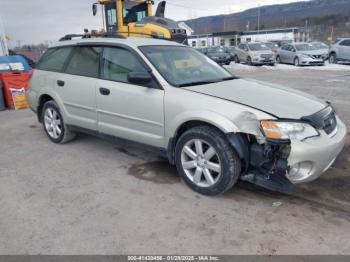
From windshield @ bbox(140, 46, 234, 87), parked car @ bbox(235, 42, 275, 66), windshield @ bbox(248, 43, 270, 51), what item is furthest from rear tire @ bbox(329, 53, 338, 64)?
windshield @ bbox(140, 46, 234, 87)

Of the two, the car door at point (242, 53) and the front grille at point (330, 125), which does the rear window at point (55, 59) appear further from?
the car door at point (242, 53)

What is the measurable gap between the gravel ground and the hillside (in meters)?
77.4

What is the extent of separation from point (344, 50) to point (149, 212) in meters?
20.1

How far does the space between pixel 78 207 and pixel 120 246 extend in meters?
0.85

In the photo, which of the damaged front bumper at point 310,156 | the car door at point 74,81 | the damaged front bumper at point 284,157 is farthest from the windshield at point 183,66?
the damaged front bumper at point 310,156

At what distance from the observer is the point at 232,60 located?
2639 centimetres

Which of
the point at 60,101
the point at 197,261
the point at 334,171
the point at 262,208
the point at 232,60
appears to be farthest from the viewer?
the point at 232,60

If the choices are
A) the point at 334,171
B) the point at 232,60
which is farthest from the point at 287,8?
the point at 334,171

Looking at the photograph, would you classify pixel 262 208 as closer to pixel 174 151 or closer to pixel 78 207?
pixel 174 151

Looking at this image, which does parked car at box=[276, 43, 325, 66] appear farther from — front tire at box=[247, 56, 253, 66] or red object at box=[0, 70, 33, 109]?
red object at box=[0, 70, 33, 109]

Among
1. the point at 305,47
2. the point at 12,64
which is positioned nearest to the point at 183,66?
the point at 12,64

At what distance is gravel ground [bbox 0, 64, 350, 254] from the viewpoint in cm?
273

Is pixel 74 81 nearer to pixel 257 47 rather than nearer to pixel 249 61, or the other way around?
pixel 249 61

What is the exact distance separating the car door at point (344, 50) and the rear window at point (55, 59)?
18.8 meters
